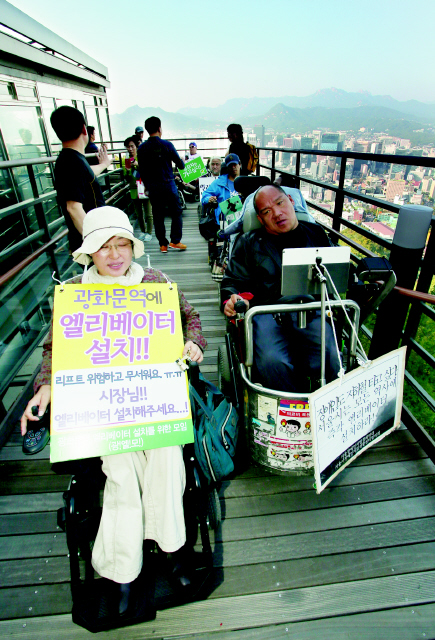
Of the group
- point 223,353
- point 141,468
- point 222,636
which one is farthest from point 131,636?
point 223,353

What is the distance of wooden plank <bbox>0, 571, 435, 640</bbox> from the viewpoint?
116 cm

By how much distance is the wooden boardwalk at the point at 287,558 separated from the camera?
1170 mm

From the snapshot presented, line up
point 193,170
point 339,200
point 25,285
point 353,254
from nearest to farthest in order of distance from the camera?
point 353,254
point 25,285
point 339,200
point 193,170

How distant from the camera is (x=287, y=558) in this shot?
1359mm

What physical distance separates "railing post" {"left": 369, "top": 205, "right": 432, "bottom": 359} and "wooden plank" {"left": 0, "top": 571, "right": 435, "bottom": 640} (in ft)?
3.68

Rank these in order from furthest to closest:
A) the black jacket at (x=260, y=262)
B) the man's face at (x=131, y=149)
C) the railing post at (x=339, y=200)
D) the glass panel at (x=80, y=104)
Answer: the glass panel at (x=80, y=104), the man's face at (x=131, y=149), the railing post at (x=339, y=200), the black jacket at (x=260, y=262)

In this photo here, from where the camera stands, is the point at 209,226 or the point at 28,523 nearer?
the point at 28,523

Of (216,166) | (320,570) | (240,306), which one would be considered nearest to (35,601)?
(320,570)

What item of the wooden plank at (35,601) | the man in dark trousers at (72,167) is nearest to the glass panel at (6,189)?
the man in dark trousers at (72,167)

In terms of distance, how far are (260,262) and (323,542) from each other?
143cm

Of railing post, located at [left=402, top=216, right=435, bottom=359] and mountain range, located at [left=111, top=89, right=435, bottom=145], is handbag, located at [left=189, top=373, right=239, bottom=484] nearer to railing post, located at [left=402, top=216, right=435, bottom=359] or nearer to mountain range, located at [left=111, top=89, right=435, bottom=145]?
railing post, located at [left=402, top=216, right=435, bottom=359]

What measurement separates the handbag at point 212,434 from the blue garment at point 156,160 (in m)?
3.61

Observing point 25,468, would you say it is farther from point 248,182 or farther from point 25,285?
point 248,182

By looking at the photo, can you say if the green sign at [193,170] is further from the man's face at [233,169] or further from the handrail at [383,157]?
the handrail at [383,157]
